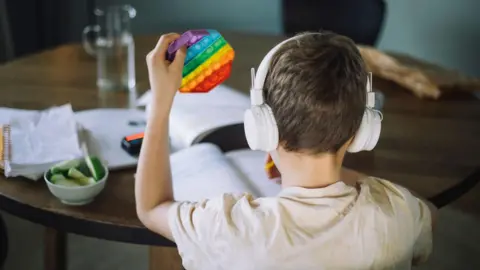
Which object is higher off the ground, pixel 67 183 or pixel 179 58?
pixel 179 58

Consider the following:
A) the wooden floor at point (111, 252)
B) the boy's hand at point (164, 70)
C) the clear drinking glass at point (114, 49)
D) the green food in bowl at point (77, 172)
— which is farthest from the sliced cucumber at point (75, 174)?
the wooden floor at point (111, 252)

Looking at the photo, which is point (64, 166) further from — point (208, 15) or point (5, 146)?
point (208, 15)

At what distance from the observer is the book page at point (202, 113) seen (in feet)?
4.45

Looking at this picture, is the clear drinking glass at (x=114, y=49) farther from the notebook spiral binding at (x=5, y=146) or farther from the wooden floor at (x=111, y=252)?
the wooden floor at (x=111, y=252)

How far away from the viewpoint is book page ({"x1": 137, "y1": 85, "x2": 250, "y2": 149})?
1.36 m

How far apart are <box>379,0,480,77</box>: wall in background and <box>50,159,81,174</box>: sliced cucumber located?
2.04m

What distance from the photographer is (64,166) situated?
1.14 m

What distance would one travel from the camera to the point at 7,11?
9.37 feet

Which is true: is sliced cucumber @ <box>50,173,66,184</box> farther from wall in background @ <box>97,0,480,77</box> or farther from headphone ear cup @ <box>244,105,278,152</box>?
wall in background @ <box>97,0,480,77</box>

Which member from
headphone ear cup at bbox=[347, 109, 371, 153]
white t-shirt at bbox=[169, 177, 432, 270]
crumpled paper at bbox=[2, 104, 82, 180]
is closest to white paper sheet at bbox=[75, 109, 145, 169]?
crumpled paper at bbox=[2, 104, 82, 180]

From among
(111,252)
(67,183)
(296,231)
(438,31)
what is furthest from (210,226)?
(438,31)

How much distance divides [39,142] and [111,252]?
Answer: 972 millimetres

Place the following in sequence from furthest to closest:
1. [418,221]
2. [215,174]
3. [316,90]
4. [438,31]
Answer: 1. [438,31]
2. [215,174]
3. [418,221]
4. [316,90]

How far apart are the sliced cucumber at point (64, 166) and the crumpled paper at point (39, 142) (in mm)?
55
